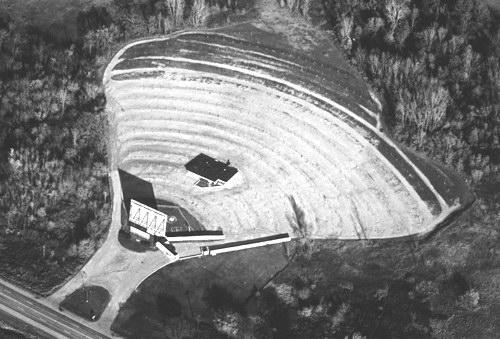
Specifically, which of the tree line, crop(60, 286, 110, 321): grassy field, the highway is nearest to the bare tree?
the tree line

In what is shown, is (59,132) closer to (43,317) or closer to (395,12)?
(43,317)

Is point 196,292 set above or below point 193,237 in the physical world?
below

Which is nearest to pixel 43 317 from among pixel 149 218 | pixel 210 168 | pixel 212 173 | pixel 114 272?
pixel 114 272

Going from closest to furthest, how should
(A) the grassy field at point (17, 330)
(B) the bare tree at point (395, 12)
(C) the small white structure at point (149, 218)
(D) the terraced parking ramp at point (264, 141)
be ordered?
(A) the grassy field at point (17, 330) → (C) the small white structure at point (149, 218) → (D) the terraced parking ramp at point (264, 141) → (B) the bare tree at point (395, 12)

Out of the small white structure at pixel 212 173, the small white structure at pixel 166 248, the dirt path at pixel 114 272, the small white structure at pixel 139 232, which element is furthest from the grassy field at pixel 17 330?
the small white structure at pixel 212 173

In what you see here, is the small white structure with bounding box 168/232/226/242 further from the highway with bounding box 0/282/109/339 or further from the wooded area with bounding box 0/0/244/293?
the highway with bounding box 0/282/109/339

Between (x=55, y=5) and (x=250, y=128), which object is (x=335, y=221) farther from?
(x=55, y=5)

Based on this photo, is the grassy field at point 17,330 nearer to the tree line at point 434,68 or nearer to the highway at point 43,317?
the highway at point 43,317
